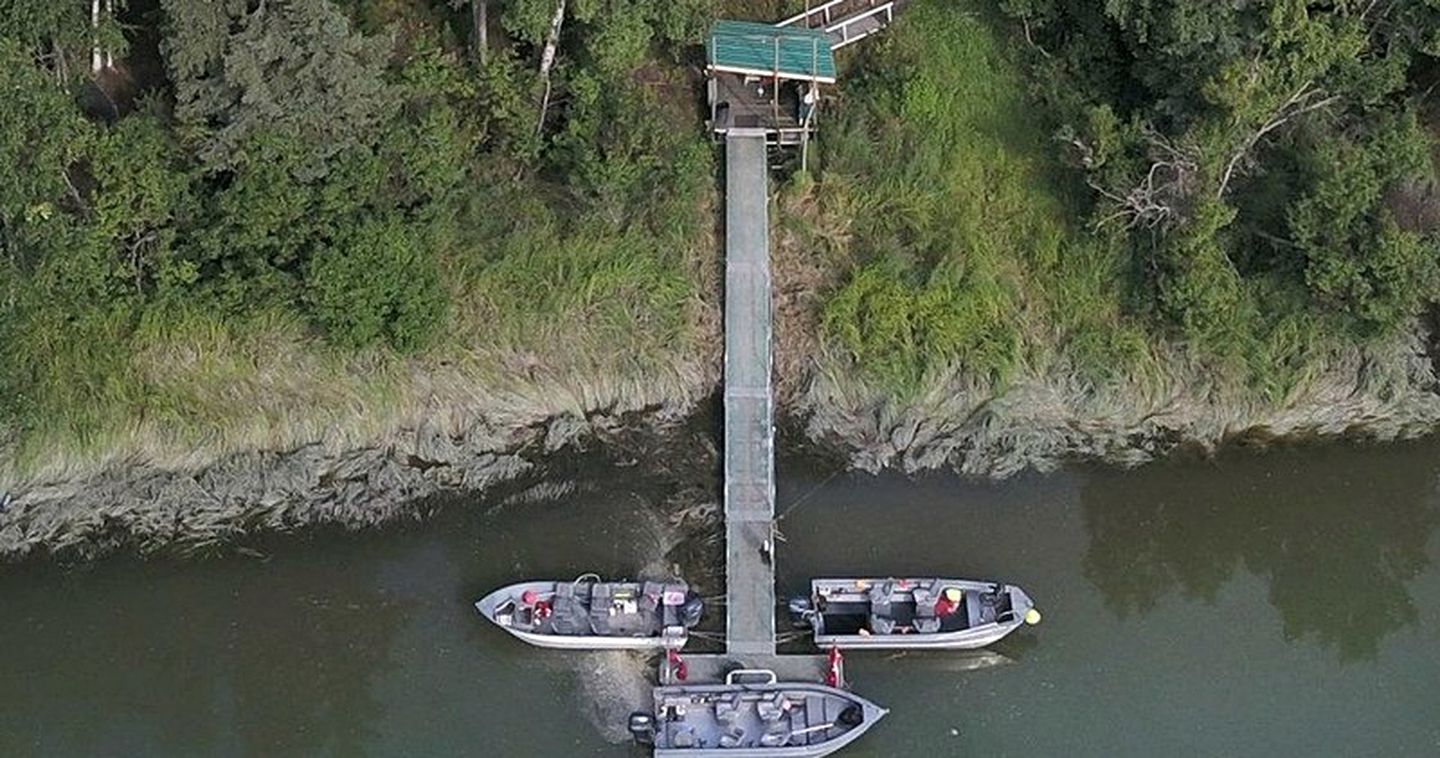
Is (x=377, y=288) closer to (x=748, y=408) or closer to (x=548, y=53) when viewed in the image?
(x=548, y=53)

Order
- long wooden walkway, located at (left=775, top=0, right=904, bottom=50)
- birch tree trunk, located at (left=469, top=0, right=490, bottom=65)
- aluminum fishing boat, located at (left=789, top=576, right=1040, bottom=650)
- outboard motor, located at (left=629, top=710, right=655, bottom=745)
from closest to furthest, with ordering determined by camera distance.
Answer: outboard motor, located at (left=629, top=710, right=655, bottom=745), aluminum fishing boat, located at (left=789, top=576, right=1040, bottom=650), birch tree trunk, located at (left=469, top=0, right=490, bottom=65), long wooden walkway, located at (left=775, top=0, right=904, bottom=50)

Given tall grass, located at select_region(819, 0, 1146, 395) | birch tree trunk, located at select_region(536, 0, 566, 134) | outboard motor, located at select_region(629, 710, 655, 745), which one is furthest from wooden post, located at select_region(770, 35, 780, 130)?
outboard motor, located at select_region(629, 710, 655, 745)

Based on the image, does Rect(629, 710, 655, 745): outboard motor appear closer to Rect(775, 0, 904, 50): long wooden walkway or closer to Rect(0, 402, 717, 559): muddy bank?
Rect(0, 402, 717, 559): muddy bank

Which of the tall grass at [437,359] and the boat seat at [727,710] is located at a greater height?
the tall grass at [437,359]

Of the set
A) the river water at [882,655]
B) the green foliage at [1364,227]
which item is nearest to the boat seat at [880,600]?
the river water at [882,655]

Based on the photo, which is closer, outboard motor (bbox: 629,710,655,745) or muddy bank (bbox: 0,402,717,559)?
outboard motor (bbox: 629,710,655,745)

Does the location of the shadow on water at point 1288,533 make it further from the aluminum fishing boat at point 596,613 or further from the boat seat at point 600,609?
the boat seat at point 600,609
